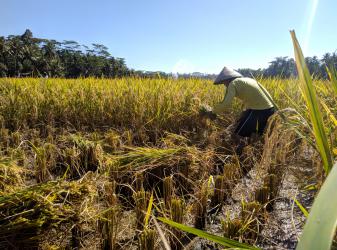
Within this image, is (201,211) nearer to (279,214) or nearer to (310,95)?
(279,214)

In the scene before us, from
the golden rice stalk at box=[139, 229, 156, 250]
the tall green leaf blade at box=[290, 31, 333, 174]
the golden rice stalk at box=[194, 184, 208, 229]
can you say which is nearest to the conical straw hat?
the golden rice stalk at box=[194, 184, 208, 229]

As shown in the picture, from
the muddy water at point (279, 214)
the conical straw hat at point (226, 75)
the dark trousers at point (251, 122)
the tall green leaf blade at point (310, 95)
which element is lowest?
the muddy water at point (279, 214)

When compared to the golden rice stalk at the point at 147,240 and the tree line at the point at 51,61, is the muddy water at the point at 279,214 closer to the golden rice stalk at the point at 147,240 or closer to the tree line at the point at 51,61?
the golden rice stalk at the point at 147,240

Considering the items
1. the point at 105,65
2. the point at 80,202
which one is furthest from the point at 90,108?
the point at 105,65

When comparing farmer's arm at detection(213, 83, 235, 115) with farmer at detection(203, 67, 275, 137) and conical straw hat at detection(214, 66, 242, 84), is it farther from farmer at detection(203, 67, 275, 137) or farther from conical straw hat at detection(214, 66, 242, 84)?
conical straw hat at detection(214, 66, 242, 84)

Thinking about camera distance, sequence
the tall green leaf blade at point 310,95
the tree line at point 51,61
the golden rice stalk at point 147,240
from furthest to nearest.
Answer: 1. the tree line at point 51,61
2. the golden rice stalk at point 147,240
3. the tall green leaf blade at point 310,95

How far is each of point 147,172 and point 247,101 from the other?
1658 millimetres

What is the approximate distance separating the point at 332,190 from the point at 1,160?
Result: 2.20 m

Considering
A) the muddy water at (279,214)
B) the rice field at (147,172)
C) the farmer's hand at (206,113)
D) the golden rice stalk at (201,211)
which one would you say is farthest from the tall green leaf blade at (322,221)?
the farmer's hand at (206,113)

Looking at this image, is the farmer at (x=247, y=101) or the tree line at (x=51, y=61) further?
the tree line at (x=51, y=61)

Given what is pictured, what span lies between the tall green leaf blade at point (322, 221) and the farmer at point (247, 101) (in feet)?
8.91

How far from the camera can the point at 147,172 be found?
222 centimetres

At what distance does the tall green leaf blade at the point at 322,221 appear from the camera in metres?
0.31

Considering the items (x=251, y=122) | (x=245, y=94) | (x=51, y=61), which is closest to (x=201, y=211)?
(x=251, y=122)
